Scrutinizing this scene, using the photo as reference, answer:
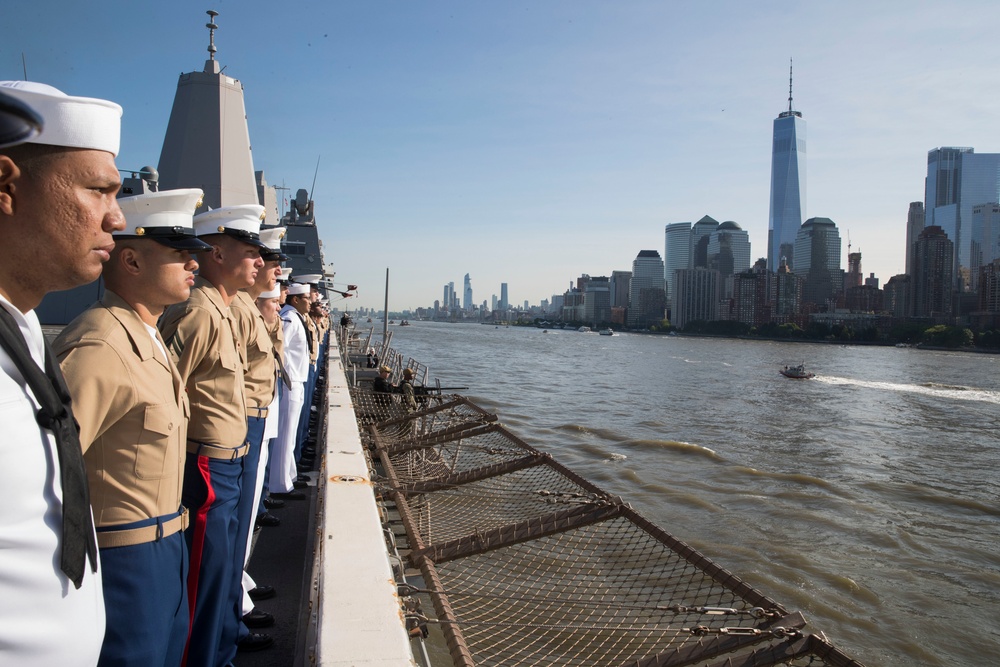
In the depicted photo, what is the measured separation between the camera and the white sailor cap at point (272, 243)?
3649 mm

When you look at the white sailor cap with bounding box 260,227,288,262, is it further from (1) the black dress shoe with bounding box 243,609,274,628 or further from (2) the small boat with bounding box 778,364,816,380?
(2) the small boat with bounding box 778,364,816,380

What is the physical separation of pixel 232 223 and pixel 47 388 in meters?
2.11

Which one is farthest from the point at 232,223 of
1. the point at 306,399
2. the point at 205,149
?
the point at 205,149

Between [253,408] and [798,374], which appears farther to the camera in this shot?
[798,374]

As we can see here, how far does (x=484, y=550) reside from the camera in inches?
128

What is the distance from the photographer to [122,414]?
165 cm

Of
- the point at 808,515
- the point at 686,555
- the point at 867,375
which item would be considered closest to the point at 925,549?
the point at 808,515

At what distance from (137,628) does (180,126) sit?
12264mm

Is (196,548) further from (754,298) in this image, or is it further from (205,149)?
(754,298)

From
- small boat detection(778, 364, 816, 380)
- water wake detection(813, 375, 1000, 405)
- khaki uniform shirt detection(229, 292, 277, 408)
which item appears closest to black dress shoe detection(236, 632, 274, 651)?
khaki uniform shirt detection(229, 292, 277, 408)

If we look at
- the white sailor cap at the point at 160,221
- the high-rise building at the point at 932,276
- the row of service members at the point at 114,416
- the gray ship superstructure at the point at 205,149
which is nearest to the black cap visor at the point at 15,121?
the row of service members at the point at 114,416

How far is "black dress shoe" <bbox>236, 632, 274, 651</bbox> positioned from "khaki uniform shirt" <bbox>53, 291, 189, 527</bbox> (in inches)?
52.8

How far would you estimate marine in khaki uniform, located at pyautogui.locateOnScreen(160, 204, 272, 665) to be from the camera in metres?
2.29

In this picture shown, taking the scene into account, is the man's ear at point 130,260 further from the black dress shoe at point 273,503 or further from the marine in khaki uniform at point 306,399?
the marine in khaki uniform at point 306,399
